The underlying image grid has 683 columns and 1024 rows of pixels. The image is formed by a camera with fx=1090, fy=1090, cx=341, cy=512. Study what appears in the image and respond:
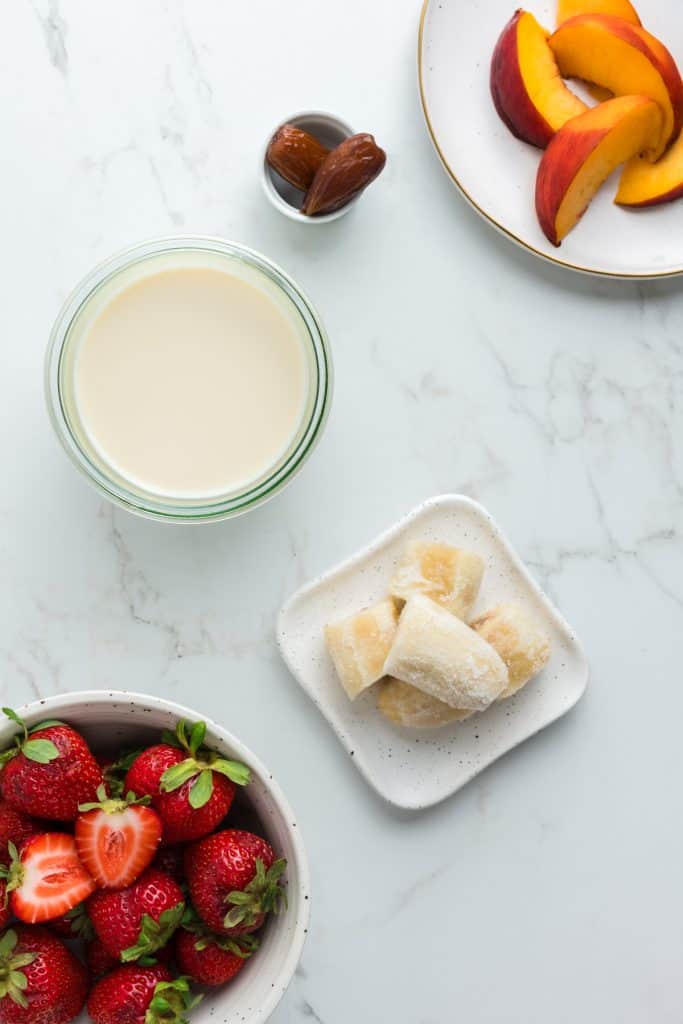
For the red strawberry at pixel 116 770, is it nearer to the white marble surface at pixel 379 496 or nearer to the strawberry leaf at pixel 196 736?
the strawberry leaf at pixel 196 736

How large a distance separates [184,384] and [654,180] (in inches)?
23.1

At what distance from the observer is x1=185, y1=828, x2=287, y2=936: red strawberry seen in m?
0.96

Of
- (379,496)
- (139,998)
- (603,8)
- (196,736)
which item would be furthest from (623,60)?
(139,998)

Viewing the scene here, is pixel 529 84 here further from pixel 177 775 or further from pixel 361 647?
pixel 177 775

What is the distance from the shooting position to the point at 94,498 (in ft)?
4.00

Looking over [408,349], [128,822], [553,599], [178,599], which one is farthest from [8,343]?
[553,599]

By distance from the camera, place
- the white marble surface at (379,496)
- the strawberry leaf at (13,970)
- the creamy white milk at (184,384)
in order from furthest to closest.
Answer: the white marble surface at (379,496) < the creamy white milk at (184,384) < the strawberry leaf at (13,970)

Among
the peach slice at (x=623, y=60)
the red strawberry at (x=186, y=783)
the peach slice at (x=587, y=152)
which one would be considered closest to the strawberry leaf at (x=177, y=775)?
the red strawberry at (x=186, y=783)

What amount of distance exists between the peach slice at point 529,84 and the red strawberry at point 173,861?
857 millimetres

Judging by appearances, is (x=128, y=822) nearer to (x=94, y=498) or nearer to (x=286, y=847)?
(x=286, y=847)

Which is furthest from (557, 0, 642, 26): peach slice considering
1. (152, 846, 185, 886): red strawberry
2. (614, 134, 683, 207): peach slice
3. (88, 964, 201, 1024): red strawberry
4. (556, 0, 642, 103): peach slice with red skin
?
(88, 964, 201, 1024): red strawberry

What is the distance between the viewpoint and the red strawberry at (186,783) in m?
0.97

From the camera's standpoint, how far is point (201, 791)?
965mm

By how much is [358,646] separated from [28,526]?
1.28 feet
